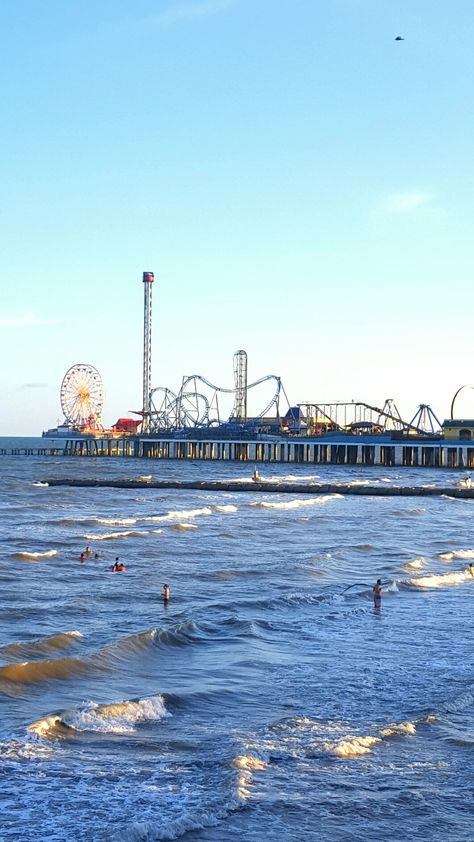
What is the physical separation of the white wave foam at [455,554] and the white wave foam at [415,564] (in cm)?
136

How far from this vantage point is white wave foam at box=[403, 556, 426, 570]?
4159cm

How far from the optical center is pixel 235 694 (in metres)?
21.5

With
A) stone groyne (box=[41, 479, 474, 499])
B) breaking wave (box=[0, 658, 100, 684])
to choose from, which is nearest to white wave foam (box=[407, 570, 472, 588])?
breaking wave (box=[0, 658, 100, 684])

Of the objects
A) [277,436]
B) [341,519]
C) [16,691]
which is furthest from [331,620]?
[277,436]

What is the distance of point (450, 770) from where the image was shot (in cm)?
1673

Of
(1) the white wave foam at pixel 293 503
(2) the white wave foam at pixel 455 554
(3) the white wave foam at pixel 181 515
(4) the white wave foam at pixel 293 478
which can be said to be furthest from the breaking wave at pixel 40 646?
(4) the white wave foam at pixel 293 478

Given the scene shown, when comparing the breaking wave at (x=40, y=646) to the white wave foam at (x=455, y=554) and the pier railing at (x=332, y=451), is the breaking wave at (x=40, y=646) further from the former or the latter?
the pier railing at (x=332, y=451)

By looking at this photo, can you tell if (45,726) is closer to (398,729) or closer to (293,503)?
(398,729)

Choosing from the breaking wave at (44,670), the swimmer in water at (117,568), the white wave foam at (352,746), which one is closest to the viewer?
the white wave foam at (352,746)

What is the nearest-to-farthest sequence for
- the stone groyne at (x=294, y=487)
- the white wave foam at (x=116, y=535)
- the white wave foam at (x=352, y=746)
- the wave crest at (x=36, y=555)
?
the white wave foam at (x=352, y=746) < the wave crest at (x=36, y=555) < the white wave foam at (x=116, y=535) < the stone groyne at (x=294, y=487)

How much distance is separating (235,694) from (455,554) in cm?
2677

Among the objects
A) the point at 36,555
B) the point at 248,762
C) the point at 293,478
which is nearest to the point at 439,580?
A: the point at 36,555

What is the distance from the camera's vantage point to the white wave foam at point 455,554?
45.3 m

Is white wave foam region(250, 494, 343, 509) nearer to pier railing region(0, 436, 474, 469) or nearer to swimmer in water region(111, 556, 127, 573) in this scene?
swimmer in water region(111, 556, 127, 573)
